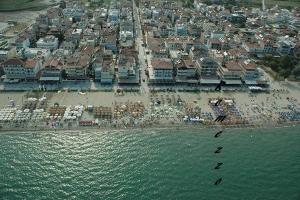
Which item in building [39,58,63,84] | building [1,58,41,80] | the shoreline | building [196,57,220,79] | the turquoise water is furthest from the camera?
building [196,57,220,79]

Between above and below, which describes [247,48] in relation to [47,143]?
above

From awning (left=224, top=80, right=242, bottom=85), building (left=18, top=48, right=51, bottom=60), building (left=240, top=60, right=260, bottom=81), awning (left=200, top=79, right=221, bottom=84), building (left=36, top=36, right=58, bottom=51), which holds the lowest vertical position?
awning (left=224, top=80, right=242, bottom=85)

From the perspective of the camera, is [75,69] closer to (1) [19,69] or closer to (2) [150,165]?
(1) [19,69]

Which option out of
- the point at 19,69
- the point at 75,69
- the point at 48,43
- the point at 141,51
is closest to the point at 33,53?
the point at 48,43

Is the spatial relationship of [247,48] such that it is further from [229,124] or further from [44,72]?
[44,72]

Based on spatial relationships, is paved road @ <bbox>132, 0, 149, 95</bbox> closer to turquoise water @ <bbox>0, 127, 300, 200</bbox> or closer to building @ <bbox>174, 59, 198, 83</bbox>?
building @ <bbox>174, 59, 198, 83</bbox>

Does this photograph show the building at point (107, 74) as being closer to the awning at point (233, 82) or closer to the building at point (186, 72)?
the building at point (186, 72)

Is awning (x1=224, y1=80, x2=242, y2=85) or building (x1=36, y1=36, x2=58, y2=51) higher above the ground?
building (x1=36, y1=36, x2=58, y2=51)

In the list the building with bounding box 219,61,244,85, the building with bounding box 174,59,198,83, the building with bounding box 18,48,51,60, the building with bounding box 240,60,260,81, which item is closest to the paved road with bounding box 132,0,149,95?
the building with bounding box 174,59,198,83

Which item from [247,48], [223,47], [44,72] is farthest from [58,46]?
[247,48]
